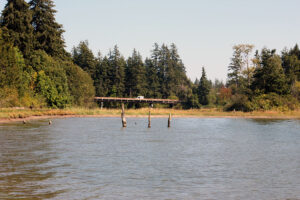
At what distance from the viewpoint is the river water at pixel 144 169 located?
15.5 meters

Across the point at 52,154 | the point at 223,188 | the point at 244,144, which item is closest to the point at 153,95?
the point at 244,144

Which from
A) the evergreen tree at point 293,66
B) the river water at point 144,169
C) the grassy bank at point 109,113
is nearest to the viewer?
the river water at point 144,169

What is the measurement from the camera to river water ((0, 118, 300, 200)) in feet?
50.8

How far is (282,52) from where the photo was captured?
124 m

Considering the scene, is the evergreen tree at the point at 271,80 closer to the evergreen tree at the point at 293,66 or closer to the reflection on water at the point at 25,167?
the evergreen tree at the point at 293,66

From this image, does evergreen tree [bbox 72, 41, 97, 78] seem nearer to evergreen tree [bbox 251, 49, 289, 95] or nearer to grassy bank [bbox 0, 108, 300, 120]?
grassy bank [bbox 0, 108, 300, 120]

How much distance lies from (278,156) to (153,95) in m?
117

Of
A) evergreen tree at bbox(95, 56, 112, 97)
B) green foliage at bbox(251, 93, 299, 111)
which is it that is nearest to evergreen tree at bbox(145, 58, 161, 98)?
evergreen tree at bbox(95, 56, 112, 97)

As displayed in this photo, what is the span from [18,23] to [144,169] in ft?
178

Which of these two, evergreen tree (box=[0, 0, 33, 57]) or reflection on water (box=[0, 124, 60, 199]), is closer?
reflection on water (box=[0, 124, 60, 199])

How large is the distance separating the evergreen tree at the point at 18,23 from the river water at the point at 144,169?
36567mm

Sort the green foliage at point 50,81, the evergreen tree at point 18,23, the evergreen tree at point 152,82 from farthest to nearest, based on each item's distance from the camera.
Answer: the evergreen tree at point 152,82, the green foliage at point 50,81, the evergreen tree at point 18,23

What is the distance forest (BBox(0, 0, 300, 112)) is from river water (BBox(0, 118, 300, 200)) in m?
26.2

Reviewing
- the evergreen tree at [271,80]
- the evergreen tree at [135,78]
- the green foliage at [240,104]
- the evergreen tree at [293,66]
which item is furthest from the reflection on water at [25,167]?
the evergreen tree at [135,78]
